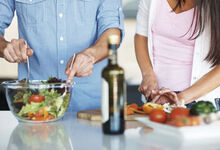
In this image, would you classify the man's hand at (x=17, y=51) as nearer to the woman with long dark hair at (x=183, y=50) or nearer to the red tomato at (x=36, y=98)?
the red tomato at (x=36, y=98)

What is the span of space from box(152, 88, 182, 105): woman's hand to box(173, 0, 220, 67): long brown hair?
1.18 ft

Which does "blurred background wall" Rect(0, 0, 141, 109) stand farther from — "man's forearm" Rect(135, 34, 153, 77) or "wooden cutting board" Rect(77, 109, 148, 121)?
"wooden cutting board" Rect(77, 109, 148, 121)

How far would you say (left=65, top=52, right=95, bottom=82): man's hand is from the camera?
1784 millimetres

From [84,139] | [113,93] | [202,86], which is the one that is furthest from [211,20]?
[84,139]

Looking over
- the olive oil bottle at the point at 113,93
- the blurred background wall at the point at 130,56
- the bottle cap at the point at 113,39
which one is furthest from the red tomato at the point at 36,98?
the blurred background wall at the point at 130,56

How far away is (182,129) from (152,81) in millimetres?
1045

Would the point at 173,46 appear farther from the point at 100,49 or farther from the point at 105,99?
the point at 105,99

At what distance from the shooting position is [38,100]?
5.31ft

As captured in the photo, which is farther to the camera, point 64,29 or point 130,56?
point 130,56

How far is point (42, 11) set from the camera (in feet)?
7.36

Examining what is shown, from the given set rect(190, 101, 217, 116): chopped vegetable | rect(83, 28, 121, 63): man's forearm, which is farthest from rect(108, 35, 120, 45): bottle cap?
rect(83, 28, 121, 63): man's forearm

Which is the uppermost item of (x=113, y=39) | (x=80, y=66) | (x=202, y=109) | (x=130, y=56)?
(x=113, y=39)

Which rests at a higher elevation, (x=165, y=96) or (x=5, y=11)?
(x=5, y=11)

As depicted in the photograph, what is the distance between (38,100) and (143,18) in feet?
3.77
